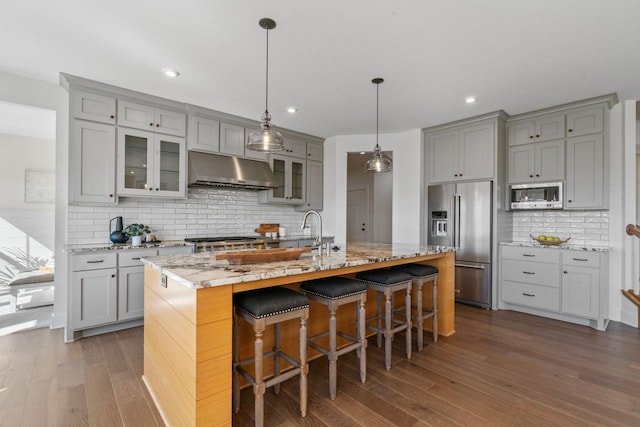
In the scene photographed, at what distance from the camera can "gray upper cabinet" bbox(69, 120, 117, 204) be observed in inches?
125

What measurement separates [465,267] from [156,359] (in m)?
3.76

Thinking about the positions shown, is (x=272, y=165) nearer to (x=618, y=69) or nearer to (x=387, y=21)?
(x=387, y=21)

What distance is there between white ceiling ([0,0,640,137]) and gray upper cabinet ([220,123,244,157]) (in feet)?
1.71

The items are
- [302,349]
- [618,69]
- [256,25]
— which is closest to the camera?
[302,349]

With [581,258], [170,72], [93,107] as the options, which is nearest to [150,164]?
[93,107]

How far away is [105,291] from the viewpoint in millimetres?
3119

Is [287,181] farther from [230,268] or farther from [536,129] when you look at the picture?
[536,129]

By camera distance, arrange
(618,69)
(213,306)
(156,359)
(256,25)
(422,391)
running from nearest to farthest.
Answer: (213,306) < (156,359) < (422,391) < (256,25) < (618,69)

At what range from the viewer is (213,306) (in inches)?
60.1

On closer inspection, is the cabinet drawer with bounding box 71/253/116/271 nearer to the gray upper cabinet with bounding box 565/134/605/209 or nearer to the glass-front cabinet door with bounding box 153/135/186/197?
the glass-front cabinet door with bounding box 153/135/186/197

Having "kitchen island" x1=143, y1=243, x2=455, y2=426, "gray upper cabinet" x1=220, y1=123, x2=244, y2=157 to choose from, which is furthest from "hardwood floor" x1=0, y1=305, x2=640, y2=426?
"gray upper cabinet" x1=220, y1=123, x2=244, y2=157

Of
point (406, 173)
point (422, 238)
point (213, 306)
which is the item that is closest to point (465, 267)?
point (422, 238)

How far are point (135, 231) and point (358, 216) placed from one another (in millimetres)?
5567

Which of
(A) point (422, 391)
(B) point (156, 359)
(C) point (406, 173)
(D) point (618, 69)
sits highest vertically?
(D) point (618, 69)
